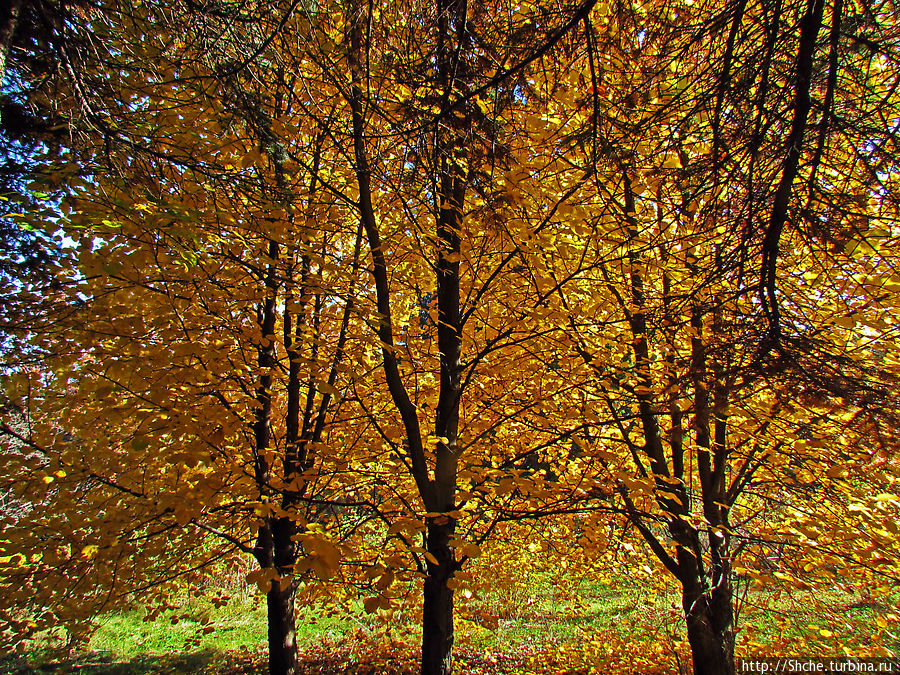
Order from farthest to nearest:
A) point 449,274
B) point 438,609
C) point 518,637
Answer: point 518,637
point 449,274
point 438,609

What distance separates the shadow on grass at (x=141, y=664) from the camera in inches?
252

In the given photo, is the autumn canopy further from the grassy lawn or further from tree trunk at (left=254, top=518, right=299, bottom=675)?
the grassy lawn

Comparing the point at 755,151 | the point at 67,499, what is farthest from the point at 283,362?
the point at 755,151

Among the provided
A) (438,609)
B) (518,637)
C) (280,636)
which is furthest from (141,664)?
(438,609)

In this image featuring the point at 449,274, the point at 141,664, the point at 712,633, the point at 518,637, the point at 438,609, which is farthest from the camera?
the point at 518,637

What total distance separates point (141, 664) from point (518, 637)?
20.2ft

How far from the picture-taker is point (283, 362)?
4523 millimetres

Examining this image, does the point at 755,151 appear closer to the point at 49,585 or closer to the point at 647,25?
the point at 647,25

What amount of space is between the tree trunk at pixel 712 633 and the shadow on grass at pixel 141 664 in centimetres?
585

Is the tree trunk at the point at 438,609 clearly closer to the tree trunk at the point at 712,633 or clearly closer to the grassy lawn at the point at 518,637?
the grassy lawn at the point at 518,637

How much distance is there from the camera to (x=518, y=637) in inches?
294

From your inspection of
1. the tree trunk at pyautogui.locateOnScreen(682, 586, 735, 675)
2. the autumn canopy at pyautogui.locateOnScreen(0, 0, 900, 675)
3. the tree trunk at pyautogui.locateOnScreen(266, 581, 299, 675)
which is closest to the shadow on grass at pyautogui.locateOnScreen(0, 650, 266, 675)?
the tree trunk at pyautogui.locateOnScreen(266, 581, 299, 675)

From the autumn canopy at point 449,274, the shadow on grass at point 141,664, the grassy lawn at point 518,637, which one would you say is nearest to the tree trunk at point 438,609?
the autumn canopy at point 449,274

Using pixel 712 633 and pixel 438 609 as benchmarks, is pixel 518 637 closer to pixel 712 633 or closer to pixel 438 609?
pixel 712 633
